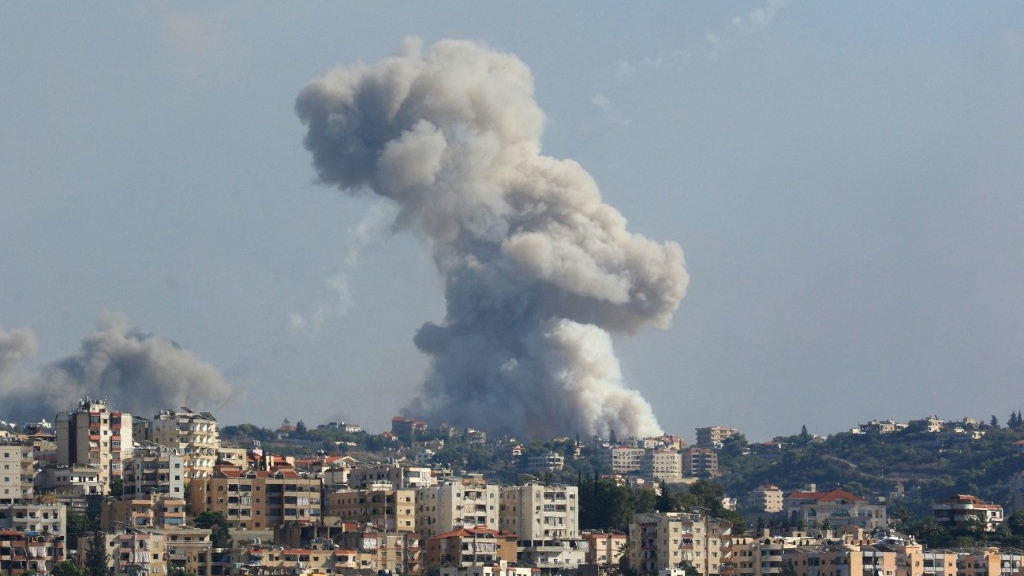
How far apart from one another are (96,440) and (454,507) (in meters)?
13.3

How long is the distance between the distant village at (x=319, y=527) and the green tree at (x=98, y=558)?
10cm

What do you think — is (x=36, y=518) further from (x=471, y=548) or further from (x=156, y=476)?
(x=471, y=548)

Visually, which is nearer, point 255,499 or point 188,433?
point 255,499

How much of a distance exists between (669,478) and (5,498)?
229 ft

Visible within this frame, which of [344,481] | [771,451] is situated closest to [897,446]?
[771,451]

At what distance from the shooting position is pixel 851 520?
339 ft

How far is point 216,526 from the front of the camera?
2975 inches

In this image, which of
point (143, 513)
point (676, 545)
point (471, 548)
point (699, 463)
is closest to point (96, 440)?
point (143, 513)

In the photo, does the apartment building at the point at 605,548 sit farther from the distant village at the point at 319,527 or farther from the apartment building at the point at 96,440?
the apartment building at the point at 96,440

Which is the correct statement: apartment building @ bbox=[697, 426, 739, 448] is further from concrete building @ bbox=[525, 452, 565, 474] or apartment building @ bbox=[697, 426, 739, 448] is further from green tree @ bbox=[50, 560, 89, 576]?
green tree @ bbox=[50, 560, 89, 576]

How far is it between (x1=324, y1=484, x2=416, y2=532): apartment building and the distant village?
0.07m

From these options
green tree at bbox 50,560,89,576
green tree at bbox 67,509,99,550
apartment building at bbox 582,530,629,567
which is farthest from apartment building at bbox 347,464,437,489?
green tree at bbox 50,560,89,576

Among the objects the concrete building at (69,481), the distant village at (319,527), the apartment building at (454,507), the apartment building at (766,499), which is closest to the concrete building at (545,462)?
the apartment building at (766,499)

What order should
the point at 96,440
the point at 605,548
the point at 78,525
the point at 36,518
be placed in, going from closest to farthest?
the point at 36,518
the point at 78,525
the point at 605,548
the point at 96,440
